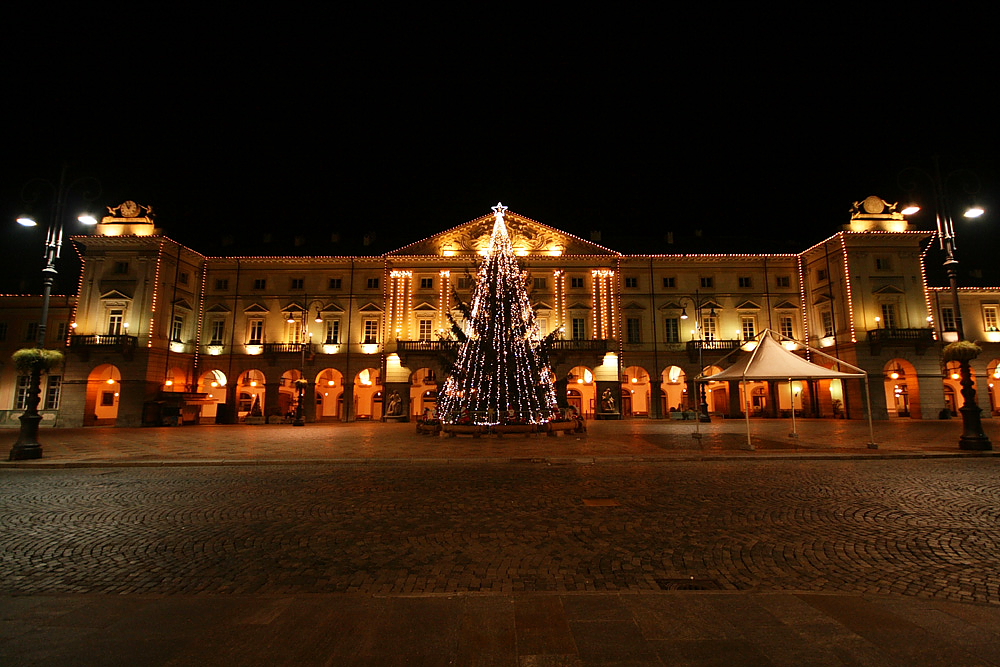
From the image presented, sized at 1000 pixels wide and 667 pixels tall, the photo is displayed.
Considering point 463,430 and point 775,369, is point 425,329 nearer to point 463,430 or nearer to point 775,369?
point 463,430

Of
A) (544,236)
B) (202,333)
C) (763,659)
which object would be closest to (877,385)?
(544,236)

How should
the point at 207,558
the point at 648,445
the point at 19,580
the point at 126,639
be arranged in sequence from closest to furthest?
1. the point at 126,639
2. the point at 19,580
3. the point at 207,558
4. the point at 648,445

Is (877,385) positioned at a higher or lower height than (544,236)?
lower

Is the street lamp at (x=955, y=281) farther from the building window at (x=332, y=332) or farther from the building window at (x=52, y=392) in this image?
the building window at (x=52, y=392)

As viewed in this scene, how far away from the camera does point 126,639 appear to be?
131 inches

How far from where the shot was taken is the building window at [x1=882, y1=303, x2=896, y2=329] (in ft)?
114

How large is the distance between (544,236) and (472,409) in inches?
865

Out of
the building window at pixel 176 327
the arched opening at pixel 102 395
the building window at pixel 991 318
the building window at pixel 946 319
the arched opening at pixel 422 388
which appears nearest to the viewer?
the arched opening at pixel 102 395

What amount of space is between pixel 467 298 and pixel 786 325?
25.2 meters

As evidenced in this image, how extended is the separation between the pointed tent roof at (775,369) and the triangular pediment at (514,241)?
22339mm

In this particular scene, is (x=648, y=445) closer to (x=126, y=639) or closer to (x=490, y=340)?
(x=490, y=340)

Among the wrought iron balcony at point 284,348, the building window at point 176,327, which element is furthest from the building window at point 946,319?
the building window at point 176,327

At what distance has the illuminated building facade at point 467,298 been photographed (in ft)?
115

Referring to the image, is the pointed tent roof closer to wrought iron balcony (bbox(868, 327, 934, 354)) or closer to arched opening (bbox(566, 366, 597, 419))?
wrought iron balcony (bbox(868, 327, 934, 354))
